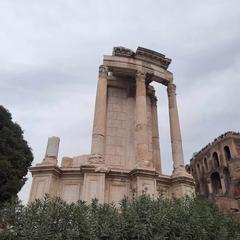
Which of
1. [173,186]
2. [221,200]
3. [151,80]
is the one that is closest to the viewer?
[173,186]

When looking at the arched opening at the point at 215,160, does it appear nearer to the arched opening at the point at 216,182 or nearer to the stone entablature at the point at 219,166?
the stone entablature at the point at 219,166

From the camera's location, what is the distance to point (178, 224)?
683 cm

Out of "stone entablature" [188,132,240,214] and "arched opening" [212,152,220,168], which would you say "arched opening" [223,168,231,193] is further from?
"arched opening" [212,152,220,168]

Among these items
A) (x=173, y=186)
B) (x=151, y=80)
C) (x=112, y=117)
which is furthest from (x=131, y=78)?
(x=173, y=186)

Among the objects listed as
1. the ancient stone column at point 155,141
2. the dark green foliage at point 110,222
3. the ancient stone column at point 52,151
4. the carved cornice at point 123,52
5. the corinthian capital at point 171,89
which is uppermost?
the carved cornice at point 123,52

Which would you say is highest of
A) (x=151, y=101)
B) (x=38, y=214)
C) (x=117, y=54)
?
(x=117, y=54)

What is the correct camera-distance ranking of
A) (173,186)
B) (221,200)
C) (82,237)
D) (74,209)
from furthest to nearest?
(221,200) < (173,186) < (74,209) < (82,237)

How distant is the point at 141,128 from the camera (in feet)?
41.9

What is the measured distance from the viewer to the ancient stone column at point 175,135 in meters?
12.9

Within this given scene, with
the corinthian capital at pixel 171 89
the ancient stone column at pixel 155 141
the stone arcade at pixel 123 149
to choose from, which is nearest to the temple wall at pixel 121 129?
the stone arcade at pixel 123 149

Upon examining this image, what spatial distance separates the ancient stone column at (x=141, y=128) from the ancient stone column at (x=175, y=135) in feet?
5.64

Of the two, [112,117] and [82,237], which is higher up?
[112,117]

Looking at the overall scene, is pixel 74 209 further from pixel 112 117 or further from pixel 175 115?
pixel 175 115

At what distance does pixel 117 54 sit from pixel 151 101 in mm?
3170
